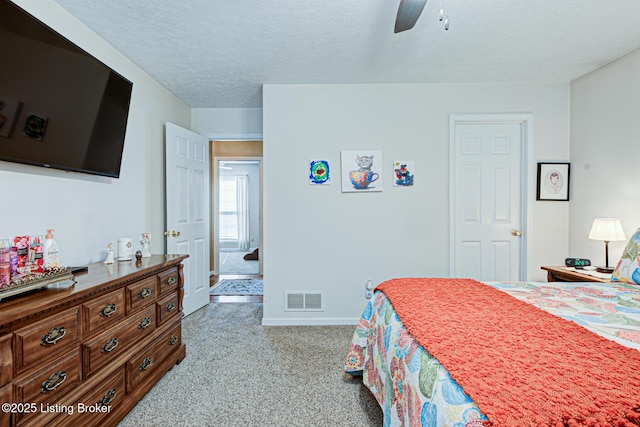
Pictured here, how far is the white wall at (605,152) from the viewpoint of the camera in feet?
8.44

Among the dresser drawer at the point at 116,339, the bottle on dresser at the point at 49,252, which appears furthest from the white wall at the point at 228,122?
the bottle on dresser at the point at 49,252

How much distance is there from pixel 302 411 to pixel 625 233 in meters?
2.92

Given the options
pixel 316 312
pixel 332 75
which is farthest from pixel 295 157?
pixel 316 312

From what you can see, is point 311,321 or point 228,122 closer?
point 311,321

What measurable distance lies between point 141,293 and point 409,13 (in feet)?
7.10

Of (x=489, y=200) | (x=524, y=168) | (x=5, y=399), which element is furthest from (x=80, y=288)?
(x=524, y=168)

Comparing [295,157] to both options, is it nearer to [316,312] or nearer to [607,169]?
[316,312]

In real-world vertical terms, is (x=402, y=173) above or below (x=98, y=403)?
above

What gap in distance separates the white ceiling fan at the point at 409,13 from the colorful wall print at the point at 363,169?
1578 mm

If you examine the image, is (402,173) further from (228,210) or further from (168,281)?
(228,210)

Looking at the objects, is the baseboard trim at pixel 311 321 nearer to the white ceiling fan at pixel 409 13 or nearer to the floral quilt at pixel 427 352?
the floral quilt at pixel 427 352

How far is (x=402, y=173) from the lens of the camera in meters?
3.24

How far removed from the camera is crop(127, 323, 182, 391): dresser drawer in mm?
1827

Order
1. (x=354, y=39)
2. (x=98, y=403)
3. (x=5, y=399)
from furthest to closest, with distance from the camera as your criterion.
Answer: (x=354, y=39) → (x=98, y=403) → (x=5, y=399)
